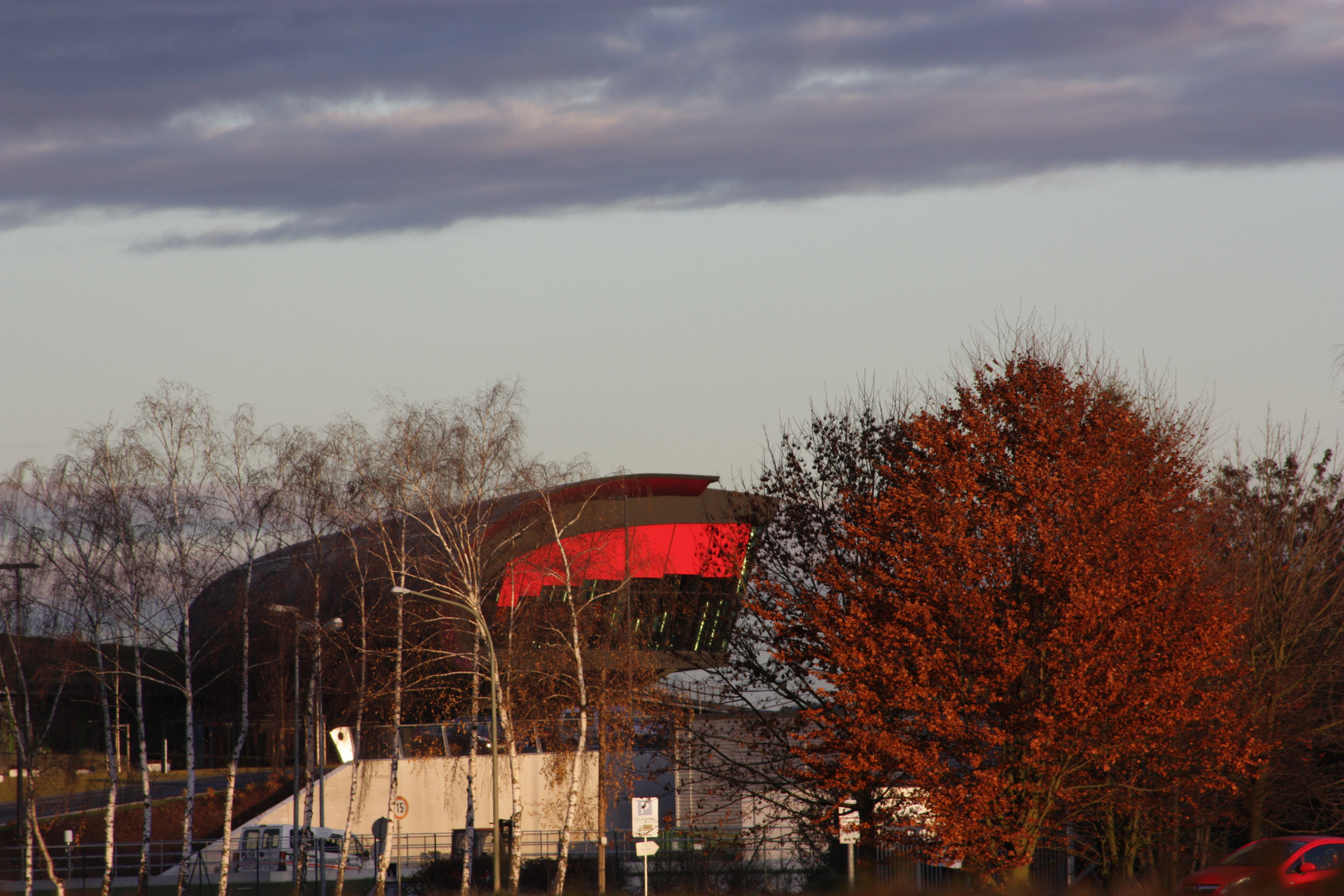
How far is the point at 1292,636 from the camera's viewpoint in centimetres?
3080

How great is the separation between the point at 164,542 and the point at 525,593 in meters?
9.54

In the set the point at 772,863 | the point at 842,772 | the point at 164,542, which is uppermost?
the point at 164,542

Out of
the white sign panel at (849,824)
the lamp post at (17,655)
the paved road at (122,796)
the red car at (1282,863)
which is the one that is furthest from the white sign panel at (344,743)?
the red car at (1282,863)

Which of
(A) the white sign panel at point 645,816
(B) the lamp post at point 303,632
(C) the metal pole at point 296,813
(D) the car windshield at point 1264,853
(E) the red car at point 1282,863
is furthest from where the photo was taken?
(C) the metal pole at point 296,813

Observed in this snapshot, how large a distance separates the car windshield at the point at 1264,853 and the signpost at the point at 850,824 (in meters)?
5.80

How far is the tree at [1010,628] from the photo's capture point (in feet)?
79.9

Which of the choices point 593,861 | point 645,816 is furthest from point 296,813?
point 645,816

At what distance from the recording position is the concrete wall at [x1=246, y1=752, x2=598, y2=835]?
4566cm

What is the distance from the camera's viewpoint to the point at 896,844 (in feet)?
85.6

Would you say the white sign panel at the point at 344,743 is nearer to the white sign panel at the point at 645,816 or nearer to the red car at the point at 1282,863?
the white sign panel at the point at 645,816

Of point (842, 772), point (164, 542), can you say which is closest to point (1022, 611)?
point (842, 772)

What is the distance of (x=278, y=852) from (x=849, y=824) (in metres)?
25.8

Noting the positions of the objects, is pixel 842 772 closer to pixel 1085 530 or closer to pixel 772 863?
pixel 1085 530

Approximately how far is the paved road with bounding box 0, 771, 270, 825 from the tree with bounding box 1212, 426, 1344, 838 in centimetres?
3973
